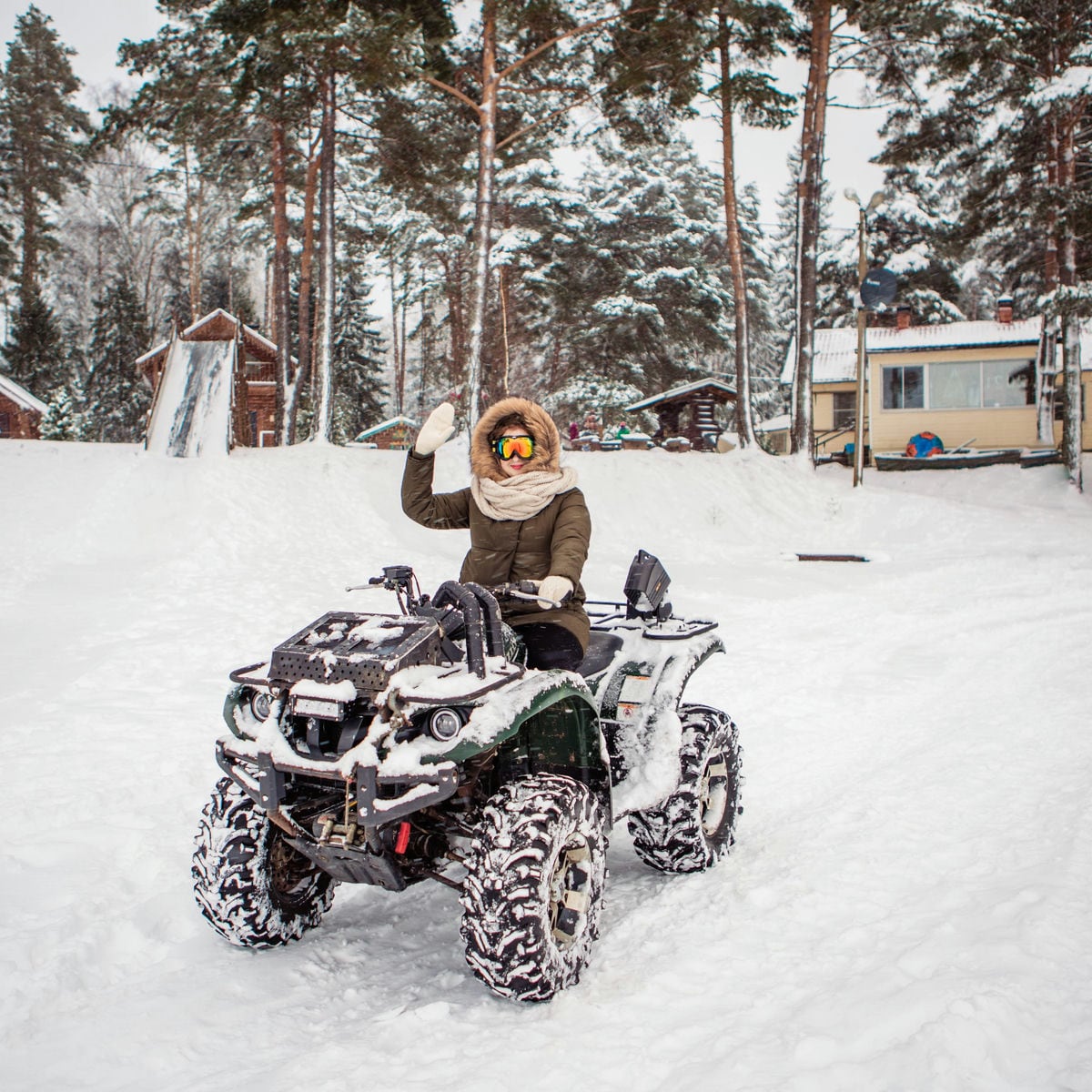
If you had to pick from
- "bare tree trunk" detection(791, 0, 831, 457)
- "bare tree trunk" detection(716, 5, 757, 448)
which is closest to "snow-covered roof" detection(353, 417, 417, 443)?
"bare tree trunk" detection(716, 5, 757, 448)

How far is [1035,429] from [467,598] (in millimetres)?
29620

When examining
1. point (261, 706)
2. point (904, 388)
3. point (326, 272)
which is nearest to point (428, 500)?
point (261, 706)

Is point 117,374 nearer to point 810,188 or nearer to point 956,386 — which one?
point 810,188

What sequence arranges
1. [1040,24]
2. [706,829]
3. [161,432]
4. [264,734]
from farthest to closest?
[1040,24]
[161,432]
[706,829]
[264,734]

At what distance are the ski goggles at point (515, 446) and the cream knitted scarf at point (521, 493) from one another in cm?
9

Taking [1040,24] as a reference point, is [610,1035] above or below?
below

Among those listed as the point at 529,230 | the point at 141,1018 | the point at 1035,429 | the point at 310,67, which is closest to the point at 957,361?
the point at 1035,429

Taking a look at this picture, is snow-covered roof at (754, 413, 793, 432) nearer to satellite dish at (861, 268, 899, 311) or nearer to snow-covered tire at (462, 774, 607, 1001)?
satellite dish at (861, 268, 899, 311)

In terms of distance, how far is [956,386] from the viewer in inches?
1152

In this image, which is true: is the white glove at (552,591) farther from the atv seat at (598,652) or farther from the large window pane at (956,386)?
the large window pane at (956,386)

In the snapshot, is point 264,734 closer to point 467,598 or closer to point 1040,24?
point 467,598

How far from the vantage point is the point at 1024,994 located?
2969 millimetres

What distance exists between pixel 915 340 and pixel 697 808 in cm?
2845

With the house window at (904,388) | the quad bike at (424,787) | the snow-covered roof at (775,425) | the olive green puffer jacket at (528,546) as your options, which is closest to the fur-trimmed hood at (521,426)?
the olive green puffer jacket at (528,546)
